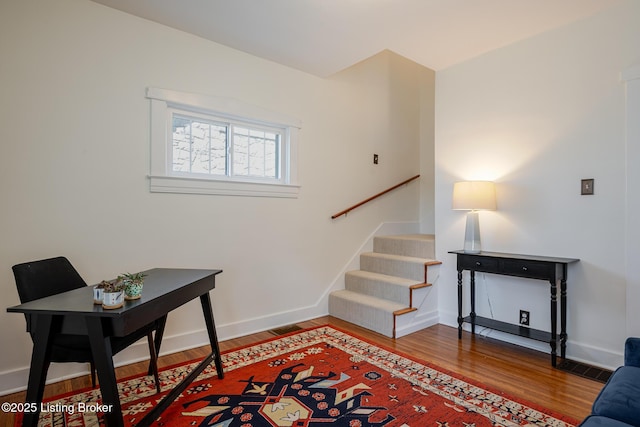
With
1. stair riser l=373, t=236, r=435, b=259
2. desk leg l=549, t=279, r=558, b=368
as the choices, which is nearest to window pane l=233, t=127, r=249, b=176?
stair riser l=373, t=236, r=435, b=259

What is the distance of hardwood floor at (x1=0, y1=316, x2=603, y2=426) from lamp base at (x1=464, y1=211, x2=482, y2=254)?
824 mm

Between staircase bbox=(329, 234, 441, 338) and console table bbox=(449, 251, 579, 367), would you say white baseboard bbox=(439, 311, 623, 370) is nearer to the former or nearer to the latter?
console table bbox=(449, 251, 579, 367)

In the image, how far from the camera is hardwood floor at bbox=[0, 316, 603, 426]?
210 centimetres

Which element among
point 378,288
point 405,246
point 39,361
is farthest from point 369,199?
point 39,361

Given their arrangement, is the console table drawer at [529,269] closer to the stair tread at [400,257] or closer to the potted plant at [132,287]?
the stair tread at [400,257]

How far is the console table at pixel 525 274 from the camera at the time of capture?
2533 mm

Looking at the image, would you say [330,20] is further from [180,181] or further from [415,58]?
[180,181]

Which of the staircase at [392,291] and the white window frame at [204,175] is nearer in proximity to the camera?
the white window frame at [204,175]

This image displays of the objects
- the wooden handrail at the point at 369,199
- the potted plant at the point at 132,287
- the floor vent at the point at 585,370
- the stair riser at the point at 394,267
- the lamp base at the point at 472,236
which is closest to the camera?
the potted plant at the point at 132,287

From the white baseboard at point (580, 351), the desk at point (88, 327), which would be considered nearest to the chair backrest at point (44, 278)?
the desk at point (88, 327)

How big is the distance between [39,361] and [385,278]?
2.93 meters

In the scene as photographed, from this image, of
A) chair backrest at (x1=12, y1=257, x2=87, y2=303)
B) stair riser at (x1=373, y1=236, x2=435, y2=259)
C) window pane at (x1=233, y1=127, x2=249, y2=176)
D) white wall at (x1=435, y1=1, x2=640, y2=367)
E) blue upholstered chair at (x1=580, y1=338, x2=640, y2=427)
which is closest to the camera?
blue upholstered chair at (x1=580, y1=338, x2=640, y2=427)

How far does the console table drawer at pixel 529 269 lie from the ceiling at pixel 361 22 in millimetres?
1887

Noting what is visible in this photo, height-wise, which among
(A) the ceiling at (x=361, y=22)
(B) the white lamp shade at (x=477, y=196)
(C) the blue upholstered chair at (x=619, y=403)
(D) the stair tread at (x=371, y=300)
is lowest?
(D) the stair tread at (x=371, y=300)
